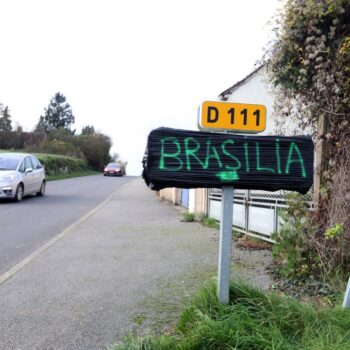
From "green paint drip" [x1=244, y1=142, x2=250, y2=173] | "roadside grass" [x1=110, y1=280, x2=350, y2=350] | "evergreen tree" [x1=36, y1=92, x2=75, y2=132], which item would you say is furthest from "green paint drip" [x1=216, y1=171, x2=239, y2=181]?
"evergreen tree" [x1=36, y1=92, x2=75, y2=132]

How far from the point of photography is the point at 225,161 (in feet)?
12.7

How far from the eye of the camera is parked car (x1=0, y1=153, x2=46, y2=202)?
47.0ft

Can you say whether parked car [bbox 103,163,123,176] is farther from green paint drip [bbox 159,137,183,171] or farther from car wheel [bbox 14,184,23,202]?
green paint drip [bbox 159,137,183,171]

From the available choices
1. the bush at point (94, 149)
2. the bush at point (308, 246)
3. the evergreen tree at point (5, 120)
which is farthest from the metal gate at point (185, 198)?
the evergreen tree at point (5, 120)

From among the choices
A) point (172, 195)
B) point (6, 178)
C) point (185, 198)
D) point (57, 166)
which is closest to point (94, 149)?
point (57, 166)

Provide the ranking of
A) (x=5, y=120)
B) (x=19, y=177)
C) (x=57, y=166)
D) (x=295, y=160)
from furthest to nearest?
(x=5, y=120)
(x=57, y=166)
(x=19, y=177)
(x=295, y=160)

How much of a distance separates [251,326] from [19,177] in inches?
507

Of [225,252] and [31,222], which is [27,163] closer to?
[31,222]

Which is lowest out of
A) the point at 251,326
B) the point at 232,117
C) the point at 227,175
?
the point at 251,326

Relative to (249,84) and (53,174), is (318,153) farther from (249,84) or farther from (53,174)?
(53,174)

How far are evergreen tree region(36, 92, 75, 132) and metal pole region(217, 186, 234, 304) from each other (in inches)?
4041

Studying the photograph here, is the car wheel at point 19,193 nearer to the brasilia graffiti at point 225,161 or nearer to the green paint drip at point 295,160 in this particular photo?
the brasilia graffiti at point 225,161

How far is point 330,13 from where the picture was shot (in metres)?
5.30

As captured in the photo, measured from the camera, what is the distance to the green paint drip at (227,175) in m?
3.84
